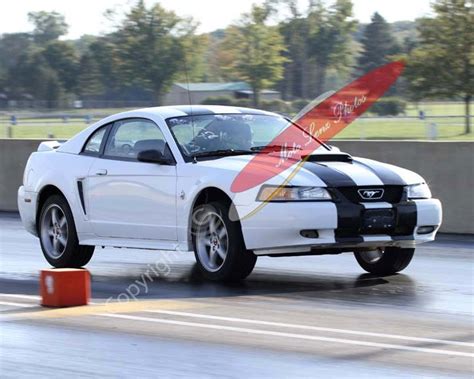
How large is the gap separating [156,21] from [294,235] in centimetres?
3700

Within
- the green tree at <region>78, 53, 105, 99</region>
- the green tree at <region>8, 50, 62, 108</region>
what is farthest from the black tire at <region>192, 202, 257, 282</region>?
the green tree at <region>8, 50, 62, 108</region>

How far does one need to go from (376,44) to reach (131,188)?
65101 mm

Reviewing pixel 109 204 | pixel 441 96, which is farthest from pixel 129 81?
pixel 109 204

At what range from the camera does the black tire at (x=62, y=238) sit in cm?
1128

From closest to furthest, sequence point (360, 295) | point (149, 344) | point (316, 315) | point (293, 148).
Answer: point (149, 344) → point (316, 315) → point (360, 295) → point (293, 148)

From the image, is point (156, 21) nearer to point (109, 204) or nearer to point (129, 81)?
point (129, 81)

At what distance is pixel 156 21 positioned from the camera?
1790 inches

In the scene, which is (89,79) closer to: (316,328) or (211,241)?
(211,241)

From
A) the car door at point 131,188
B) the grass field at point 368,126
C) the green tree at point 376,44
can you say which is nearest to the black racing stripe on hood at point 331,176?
the car door at point 131,188

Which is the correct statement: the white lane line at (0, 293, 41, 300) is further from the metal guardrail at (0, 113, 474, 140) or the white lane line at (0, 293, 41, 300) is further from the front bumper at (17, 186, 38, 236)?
the metal guardrail at (0, 113, 474, 140)

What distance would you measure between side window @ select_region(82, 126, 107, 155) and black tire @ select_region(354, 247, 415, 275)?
288 centimetres

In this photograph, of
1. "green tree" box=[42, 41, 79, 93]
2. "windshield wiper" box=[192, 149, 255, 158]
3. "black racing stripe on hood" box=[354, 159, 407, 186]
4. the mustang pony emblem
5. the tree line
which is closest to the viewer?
the mustang pony emblem

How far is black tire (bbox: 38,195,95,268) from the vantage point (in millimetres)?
11281

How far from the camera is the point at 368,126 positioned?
121 feet
